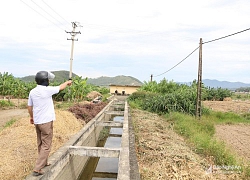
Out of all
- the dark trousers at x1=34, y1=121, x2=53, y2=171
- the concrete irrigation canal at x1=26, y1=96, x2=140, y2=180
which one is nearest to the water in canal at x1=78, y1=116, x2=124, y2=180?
the concrete irrigation canal at x1=26, y1=96, x2=140, y2=180

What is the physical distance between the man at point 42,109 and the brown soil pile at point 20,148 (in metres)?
0.48

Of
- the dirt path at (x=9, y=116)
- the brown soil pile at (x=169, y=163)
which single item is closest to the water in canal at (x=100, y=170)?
the brown soil pile at (x=169, y=163)

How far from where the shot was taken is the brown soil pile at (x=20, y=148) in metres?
3.80

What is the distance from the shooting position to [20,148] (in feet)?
15.7

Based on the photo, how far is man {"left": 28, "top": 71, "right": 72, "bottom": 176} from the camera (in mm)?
3574

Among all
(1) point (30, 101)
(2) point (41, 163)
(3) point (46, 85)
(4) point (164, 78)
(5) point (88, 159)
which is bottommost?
(5) point (88, 159)

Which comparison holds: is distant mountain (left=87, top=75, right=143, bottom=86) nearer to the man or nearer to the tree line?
the tree line

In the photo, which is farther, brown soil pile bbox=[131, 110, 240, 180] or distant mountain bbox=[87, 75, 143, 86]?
distant mountain bbox=[87, 75, 143, 86]

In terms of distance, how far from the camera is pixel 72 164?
515cm

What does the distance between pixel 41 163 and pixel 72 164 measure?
1567mm

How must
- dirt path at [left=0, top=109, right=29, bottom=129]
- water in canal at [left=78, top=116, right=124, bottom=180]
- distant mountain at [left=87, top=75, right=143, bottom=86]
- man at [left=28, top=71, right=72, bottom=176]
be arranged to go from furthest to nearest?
distant mountain at [left=87, top=75, right=143, bottom=86]
dirt path at [left=0, top=109, right=29, bottom=129]
water in canal at [left=78, top=116, right=124, bottom=180]
man at [left=28, top=71, right=72, bottom=176]

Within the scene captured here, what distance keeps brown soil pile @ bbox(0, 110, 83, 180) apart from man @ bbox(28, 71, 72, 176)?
18.9 inches

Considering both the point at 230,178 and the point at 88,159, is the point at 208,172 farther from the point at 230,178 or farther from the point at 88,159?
the point at 88,159

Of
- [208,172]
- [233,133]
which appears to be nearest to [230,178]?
[208,172]
